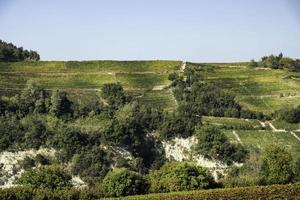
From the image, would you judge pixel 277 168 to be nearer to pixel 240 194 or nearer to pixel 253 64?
pixel 240 194

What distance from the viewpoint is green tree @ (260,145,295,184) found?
53625 millimetres

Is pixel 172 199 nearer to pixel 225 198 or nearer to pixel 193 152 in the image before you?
pixel 225 198

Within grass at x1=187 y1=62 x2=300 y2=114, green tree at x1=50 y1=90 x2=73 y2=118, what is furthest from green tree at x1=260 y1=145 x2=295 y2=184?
green tree at x1=50 y1=90 x2=73 y2=118

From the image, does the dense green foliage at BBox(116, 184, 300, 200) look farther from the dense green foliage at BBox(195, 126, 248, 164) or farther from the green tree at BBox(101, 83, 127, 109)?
the green tree at BBox(101, 83, 127, 109)

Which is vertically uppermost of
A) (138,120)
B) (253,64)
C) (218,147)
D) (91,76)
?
(253,64)

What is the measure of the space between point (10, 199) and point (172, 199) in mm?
11430

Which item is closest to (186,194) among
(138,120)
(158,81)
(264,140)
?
(264,140)

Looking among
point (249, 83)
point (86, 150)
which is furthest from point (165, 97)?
point (86, 150)

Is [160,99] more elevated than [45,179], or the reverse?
[160,99]

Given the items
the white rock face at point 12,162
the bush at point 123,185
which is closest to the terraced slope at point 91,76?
the white rock face at point 12,162

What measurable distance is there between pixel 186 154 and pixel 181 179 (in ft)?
57.5

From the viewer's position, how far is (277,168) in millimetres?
53719

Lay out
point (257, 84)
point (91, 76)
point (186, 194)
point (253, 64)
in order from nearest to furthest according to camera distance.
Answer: point (186, 194), point (257, 84), point (91, 76), point (253, 64)

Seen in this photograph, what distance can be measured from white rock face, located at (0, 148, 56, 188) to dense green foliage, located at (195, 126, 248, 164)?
14945 millimetres
